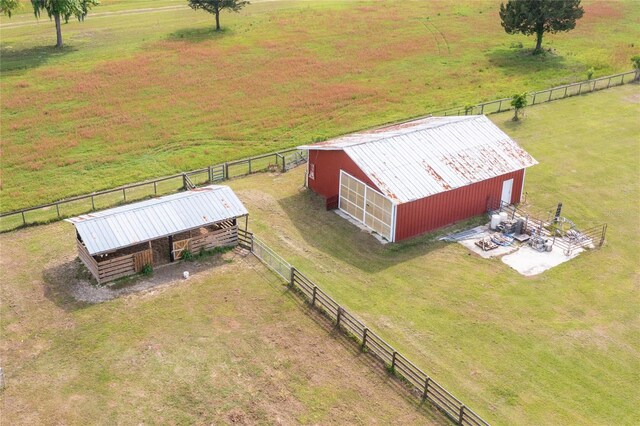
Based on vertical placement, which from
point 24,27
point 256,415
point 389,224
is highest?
point 24,27

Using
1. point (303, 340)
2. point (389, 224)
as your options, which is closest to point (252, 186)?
point (389, 224)

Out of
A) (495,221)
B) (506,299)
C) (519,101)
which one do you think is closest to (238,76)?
(519,101)

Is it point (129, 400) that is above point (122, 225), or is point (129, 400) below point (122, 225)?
below

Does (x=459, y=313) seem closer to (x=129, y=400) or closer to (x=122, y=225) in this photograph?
(x=129, y=400)

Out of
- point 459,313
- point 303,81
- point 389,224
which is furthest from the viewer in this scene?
point 303,81

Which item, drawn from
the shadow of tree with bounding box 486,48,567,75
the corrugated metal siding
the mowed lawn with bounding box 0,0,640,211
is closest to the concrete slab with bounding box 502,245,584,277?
the corrugated metal siding

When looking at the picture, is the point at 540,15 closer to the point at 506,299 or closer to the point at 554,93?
the point at 554,93

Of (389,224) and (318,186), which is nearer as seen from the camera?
(389,224)
